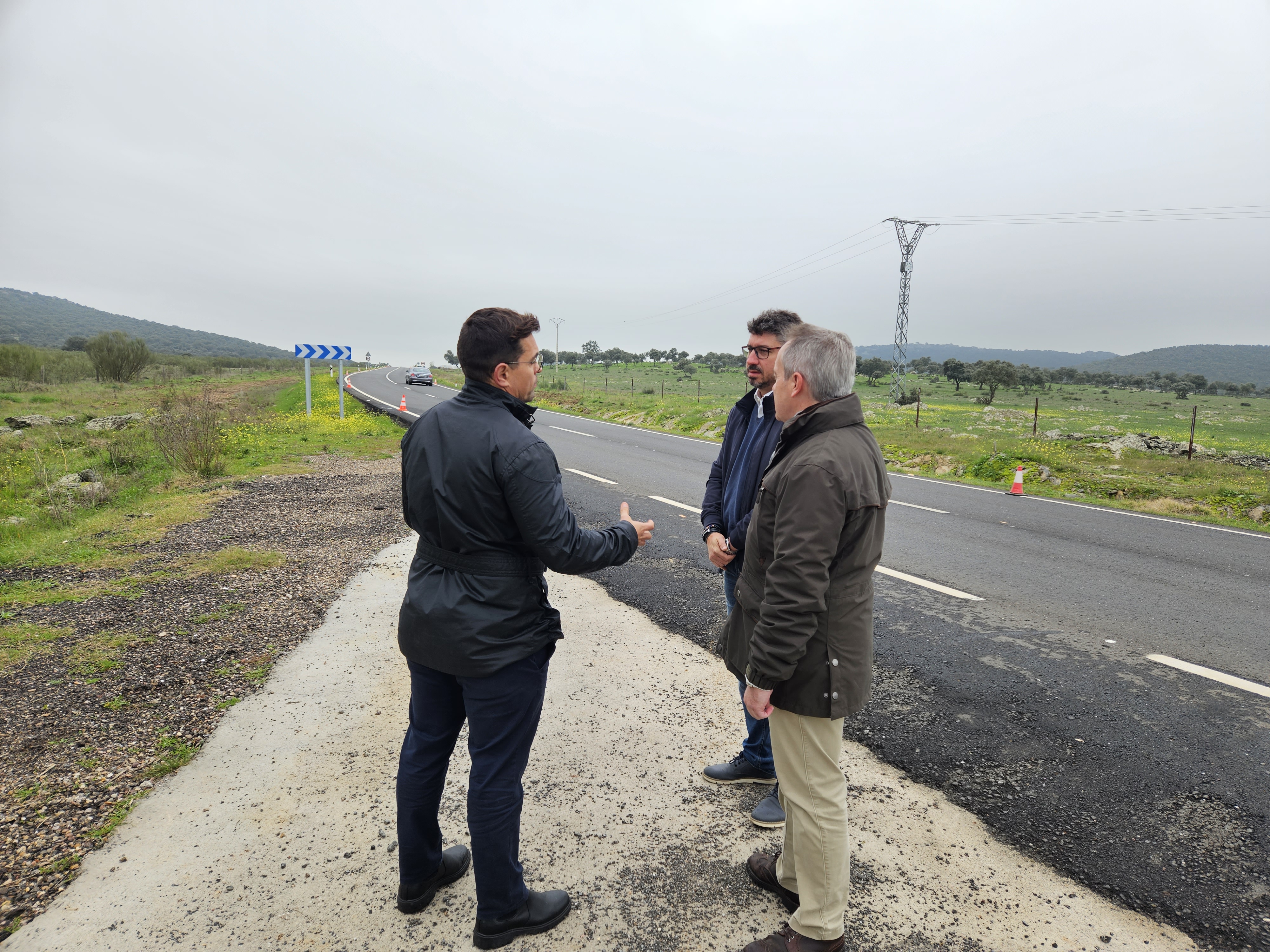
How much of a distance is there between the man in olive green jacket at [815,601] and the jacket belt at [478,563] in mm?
751

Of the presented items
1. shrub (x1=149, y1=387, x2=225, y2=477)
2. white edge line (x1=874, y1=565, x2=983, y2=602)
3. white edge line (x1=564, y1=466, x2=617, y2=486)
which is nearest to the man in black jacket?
white edge line (x1=874, y1=565, x2=983, y2=602)

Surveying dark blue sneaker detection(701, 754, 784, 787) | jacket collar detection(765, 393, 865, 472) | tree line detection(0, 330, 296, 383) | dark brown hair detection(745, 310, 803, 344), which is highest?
tree line detection(0, 330, 296, 383)

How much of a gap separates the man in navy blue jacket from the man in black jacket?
0.86 m

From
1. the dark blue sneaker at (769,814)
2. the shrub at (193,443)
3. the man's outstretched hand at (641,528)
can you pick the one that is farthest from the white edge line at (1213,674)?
the shrub at (193,443)

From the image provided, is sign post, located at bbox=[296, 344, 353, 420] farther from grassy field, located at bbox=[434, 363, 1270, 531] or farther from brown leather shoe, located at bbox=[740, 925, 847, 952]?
brown leather shoe, located at bbox=[740, 925, 847, 952]

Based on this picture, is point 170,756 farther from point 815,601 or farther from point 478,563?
point 815,601

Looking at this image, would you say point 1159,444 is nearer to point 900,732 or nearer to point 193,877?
point 900,732

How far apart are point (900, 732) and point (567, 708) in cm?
175

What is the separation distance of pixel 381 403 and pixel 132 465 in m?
13.3

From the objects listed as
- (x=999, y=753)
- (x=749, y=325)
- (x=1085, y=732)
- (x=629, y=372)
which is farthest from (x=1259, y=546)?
(x=629, y=372)

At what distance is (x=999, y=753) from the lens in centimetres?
319

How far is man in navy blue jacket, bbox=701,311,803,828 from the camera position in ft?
9.32

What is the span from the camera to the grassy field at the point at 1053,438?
11.4 m

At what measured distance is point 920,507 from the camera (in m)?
9.80
